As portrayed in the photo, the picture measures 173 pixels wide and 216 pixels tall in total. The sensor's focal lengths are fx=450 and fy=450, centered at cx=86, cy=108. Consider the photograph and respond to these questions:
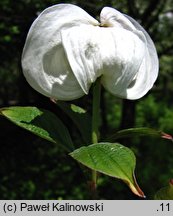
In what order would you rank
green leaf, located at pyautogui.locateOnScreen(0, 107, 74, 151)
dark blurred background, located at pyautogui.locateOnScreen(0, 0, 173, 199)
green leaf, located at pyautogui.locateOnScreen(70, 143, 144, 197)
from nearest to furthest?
green leaf, located at pyautogui.locateOnScreen(70, 143, 144, 197) < green leaf, located at pyautogui.locateOnScreen(0, 107, 74, 151) < dark blurred background, located at pyautogui.locateOnScreen(0, 0, 173, 199)

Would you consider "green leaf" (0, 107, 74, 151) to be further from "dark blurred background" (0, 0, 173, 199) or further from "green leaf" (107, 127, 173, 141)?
"dark blurred background" (0, 0, 173, 199)

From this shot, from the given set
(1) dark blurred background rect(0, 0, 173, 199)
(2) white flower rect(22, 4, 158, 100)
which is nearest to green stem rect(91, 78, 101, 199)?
(2) white flower rect(22, 4, 158, 100)

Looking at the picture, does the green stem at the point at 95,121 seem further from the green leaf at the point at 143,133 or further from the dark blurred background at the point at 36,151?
the dark blurred background at the point at 36,151

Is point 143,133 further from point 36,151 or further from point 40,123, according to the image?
point 36,151

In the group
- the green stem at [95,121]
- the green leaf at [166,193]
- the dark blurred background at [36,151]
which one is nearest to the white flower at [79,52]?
the green stem at [95,121]

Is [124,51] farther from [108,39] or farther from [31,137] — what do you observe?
[31,137]

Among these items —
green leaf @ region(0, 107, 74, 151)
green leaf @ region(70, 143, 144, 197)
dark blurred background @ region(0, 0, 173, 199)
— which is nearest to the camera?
green leaf @ region(70, 143, 144, 197)

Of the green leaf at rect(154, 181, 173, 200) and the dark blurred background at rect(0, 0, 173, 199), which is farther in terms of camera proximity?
the dark blurred background at rect(0, 0, 173, 199)

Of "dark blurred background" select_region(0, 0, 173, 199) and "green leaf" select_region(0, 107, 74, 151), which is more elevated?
"green leaf" select_region(0, 107, 74, 151)
